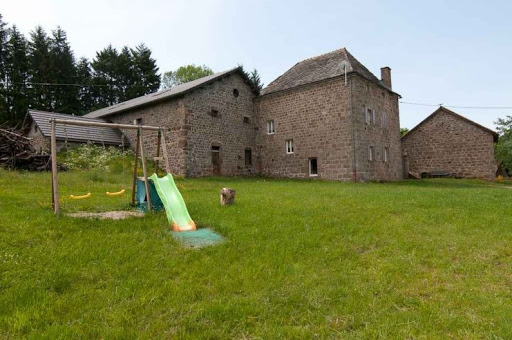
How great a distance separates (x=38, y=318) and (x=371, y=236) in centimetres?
564

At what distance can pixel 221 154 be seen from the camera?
2402 cm

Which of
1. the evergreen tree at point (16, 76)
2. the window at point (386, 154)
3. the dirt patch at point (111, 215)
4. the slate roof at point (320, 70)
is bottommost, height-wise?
the dirt patch at point (111, 215)

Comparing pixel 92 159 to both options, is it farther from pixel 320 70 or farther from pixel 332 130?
pixel 320 70

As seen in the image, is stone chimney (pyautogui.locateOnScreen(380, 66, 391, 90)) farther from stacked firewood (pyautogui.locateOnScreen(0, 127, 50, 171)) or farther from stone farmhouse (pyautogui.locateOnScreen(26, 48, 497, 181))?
stacked firewood (pyautogui.locateOnScreen(0, 127, 50, 171))

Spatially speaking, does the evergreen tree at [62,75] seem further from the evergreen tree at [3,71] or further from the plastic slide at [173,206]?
the plastic slide at [173,206]

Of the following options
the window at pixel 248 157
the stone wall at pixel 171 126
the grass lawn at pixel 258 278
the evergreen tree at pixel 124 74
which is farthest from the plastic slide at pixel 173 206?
the evergreen tree at pixel 124 74

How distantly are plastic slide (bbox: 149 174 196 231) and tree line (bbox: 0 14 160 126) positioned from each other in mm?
31984

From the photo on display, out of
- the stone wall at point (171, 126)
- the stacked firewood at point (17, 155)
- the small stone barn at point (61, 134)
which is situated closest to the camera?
the stacked firewood at point (17, 155)

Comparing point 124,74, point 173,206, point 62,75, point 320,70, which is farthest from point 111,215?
point 124,74

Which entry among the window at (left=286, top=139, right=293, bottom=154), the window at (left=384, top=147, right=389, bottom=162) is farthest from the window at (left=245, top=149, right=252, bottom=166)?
the window at (left=384, top=147, right=389, bottom=162)

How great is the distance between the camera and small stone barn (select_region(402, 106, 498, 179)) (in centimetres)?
2844

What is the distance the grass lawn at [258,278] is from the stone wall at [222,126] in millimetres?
14521

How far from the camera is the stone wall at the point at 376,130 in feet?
71.2

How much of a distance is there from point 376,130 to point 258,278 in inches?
824
